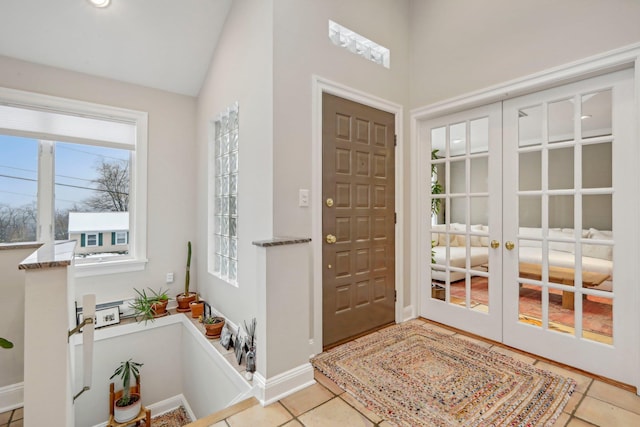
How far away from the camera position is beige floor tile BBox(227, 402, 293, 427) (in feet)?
5.34

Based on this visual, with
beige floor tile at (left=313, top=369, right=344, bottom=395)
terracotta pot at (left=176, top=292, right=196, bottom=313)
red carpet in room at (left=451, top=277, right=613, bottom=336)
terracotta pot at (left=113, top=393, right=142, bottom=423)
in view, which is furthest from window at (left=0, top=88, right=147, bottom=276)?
red carpet in room at (left=451, top=277, right=613, bottom=336)

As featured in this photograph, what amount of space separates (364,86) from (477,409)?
2504mm

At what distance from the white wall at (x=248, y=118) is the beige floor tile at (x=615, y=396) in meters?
2.31

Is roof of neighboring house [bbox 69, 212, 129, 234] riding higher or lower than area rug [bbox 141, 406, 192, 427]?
higher

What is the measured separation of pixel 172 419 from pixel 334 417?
2.41 meters

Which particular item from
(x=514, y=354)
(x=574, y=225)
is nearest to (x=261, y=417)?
(x=514, y=354)

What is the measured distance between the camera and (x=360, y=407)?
1.74 metres

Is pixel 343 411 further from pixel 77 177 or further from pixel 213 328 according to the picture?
pixel 77 177

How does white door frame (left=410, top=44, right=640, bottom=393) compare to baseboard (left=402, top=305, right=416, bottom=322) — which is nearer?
white door frame (left=410, top=44, right=640, bottom=393)

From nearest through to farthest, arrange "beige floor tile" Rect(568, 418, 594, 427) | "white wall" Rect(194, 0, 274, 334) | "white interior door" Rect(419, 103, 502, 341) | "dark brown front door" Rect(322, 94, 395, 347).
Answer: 1. "beige floor tile" Rect(568, 418, 594, 427)
2. "white wall" Rect(194, 0, 274, 334)
3. "dark brown front door" Rect(322, 94, 395, 347)
4. "white interior door" Rect(419, 103, 502, 341)

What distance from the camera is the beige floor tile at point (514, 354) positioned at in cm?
222

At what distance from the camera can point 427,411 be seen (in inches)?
66.2

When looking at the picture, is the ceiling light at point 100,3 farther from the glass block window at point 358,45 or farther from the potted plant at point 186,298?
the potted plant at point 186,298

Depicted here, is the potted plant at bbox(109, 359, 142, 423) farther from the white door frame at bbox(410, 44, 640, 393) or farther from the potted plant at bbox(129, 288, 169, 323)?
the white door frame at bbox(410, 44, 640, 393)
